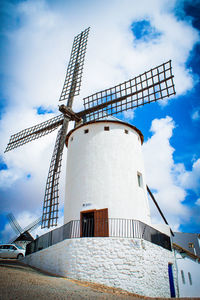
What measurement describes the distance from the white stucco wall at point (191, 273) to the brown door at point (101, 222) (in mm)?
7788

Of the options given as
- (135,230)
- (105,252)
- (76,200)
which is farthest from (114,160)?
(105,252)

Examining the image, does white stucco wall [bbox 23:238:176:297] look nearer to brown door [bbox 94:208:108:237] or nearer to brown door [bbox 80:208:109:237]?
brown door [bbox 94:208:108:237]

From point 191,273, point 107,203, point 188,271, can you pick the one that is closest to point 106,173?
point 107,203

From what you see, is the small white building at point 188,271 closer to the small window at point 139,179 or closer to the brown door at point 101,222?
the small window at point 139,179

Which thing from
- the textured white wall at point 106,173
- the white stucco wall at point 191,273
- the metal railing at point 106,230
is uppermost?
the textured white wall at point 106,173

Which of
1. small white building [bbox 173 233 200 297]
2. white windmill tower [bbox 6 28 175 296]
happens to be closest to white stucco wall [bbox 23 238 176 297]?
white windmill tower [bbox 6 28 175 296]

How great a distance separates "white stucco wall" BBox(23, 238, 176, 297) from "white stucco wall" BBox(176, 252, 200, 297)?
5662 mm

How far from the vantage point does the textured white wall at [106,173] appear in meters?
13.6

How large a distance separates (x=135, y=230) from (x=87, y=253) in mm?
2920

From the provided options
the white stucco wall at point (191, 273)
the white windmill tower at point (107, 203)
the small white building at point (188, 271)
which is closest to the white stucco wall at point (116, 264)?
the white windmill tower at point (107, 203)

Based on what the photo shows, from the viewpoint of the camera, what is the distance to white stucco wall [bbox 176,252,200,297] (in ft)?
54.8

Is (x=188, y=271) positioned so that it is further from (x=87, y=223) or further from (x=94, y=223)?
(x=94, y=223)

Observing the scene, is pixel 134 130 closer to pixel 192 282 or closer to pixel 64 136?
pixel 64 136

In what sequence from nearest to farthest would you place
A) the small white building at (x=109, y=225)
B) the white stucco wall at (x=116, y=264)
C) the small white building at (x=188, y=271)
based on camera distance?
the white stucco wall at (x=116, y=264)
the small white building at (x=109, y=225)
the small white building at (x=188, y=271)
